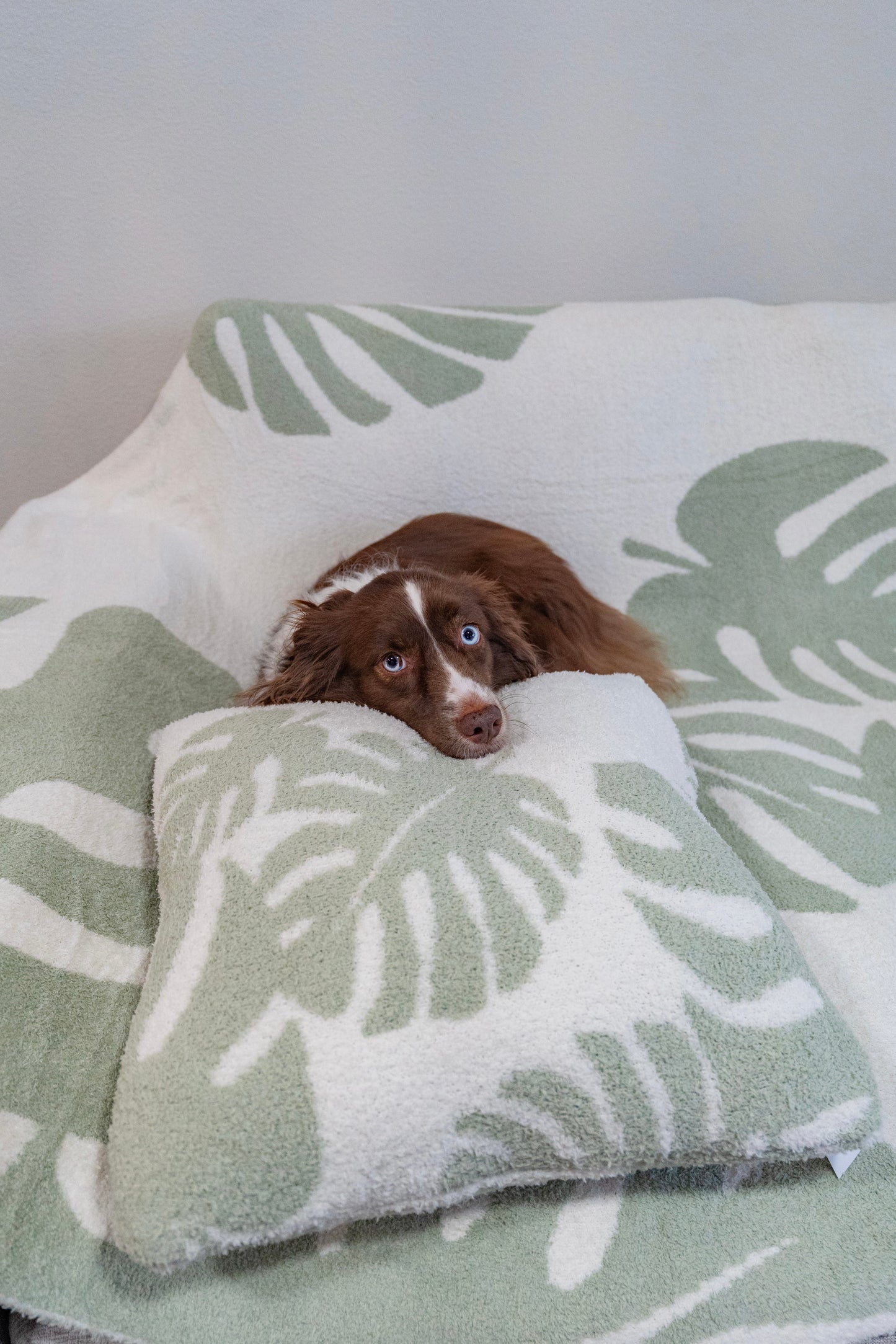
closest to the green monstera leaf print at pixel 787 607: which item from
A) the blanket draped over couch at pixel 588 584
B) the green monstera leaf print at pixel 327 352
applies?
the blanket draped over couch at pixel 588 584

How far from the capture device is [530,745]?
1353 millimetres

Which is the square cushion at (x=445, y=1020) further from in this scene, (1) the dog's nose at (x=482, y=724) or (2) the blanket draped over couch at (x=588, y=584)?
(1) the dog's nose at (x=482, y=724)

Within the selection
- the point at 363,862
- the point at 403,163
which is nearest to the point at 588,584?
the point at 403,163

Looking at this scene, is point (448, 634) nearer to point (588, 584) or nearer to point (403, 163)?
point (588, 584)

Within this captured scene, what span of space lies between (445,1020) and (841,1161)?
1.55 feet

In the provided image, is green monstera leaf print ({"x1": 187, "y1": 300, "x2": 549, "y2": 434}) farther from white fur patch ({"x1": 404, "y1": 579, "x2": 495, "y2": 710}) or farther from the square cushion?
the square cushion

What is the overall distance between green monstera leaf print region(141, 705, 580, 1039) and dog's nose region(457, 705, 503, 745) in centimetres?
10

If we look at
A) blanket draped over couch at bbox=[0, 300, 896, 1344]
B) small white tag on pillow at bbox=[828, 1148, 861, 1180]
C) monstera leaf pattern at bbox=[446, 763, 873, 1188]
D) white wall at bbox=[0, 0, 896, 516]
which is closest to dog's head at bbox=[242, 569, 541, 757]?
blanket draped over couch at bbox=[0, 300, 896, 1344]

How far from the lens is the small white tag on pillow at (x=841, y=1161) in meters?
1.03

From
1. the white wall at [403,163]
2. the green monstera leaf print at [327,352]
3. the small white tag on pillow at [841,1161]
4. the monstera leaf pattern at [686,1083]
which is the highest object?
the white wall at [403,163]

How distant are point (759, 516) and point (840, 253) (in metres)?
0.84

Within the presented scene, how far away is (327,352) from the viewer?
2.05 m

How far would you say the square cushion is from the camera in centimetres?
92

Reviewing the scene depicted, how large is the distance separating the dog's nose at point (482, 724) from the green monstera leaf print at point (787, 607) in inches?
18.4
